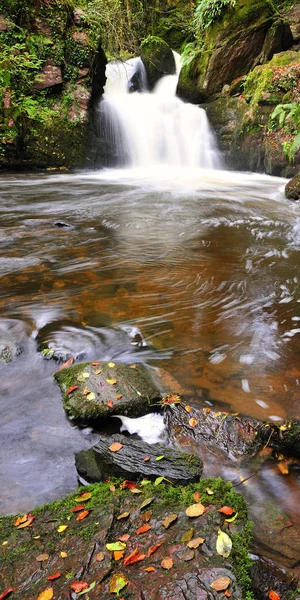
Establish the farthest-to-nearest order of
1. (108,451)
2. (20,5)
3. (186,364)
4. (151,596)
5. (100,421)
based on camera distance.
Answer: (20,5), (186,364), (100,421), (108,451), (151,596)

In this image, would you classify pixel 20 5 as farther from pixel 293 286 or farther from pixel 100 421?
pixel 100 421

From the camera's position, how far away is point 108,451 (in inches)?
87.3

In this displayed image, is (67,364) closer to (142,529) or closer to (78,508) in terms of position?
(78,508)

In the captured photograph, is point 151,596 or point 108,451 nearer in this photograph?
point 151,596

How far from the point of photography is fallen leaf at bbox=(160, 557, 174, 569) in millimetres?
1488

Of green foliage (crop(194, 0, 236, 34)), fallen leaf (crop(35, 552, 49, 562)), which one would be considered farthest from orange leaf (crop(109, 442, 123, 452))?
green foliage (crop(194, 0, 236, 34))

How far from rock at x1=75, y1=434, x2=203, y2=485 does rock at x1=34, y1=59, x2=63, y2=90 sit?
12.3 metres

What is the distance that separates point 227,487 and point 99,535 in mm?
644

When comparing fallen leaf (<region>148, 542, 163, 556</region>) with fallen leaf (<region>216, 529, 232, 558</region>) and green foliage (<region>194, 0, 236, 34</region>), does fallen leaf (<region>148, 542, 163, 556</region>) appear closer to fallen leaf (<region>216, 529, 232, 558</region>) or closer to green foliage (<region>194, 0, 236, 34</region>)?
fallen leaf (<region>216, 529, 232, 558</region>)

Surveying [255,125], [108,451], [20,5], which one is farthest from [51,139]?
[108,451]

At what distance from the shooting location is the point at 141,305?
438 cm

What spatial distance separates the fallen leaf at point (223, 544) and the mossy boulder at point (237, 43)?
14.8 metres

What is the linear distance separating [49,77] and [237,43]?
6429mm

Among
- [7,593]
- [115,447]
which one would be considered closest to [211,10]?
[115,447]
